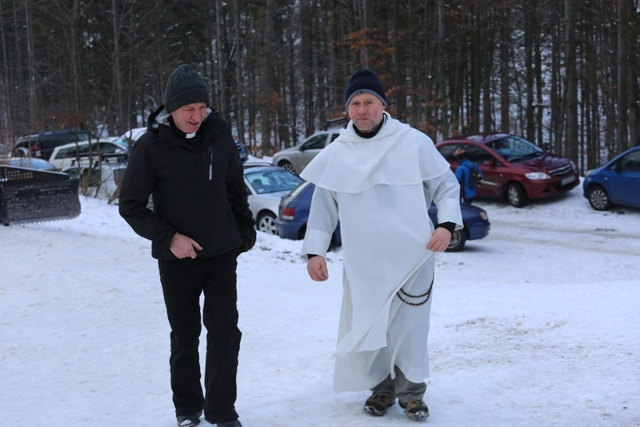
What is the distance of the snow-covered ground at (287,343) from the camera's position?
4953 mm

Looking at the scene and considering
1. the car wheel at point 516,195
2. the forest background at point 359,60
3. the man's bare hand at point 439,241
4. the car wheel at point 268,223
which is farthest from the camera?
the forest background at point 359,60

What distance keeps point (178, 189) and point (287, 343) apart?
3251mm

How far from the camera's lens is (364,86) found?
15.6 ft

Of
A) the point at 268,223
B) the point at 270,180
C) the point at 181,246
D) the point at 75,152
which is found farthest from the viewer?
the point at 75,152

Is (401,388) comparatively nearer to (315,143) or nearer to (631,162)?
(631,162)

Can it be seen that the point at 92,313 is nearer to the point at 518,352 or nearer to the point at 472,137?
the point at 518,352

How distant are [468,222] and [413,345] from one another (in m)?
10.3

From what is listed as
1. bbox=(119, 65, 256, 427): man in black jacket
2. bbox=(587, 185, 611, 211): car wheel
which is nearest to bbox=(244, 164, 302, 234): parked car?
bbox=(587, 185, 611, 211): car wheel

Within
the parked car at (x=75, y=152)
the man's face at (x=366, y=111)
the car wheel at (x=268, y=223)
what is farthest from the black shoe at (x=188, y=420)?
the parked car at (x=75, y=152)

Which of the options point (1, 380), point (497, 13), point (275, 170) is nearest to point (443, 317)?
point (1, 380)

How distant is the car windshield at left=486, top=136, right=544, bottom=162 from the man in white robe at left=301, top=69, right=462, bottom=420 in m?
15.9

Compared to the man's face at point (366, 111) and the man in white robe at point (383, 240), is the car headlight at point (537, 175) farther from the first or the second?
the man's face at point (366, 111)

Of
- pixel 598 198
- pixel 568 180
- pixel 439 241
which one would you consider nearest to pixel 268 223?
pixel 598 198

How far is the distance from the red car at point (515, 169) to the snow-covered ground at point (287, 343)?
680 centimetres
